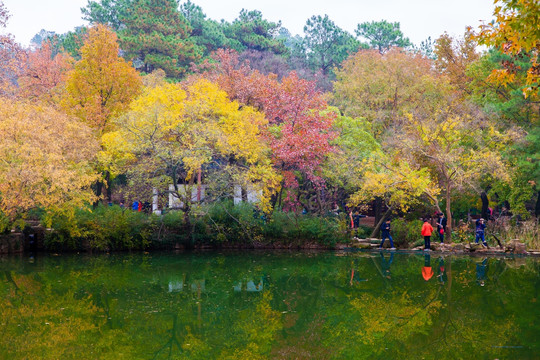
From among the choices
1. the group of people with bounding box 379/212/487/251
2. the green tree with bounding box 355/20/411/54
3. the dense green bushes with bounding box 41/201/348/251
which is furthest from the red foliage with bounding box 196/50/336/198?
the green tree with bounding box 355/20/411/54

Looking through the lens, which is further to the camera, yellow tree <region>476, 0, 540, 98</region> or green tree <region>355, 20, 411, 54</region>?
green tree <region>355, 20, 411, 54</region>

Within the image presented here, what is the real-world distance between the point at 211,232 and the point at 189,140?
4.06m

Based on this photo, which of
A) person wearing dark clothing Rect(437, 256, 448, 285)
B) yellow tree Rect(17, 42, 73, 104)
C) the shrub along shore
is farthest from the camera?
yellow tree Rect(17, 42, 73, 104)

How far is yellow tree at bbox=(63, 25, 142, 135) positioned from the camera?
2409 cm

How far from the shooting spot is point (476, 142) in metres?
21.7

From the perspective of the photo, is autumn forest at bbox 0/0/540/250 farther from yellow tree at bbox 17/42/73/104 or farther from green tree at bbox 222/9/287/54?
green tree at bbox 222/9/287/54

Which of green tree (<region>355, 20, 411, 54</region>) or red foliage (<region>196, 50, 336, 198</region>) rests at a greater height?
green tree (<region>355, 20, 411, 54</region>)

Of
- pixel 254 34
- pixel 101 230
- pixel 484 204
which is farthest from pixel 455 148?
pixel 254 34

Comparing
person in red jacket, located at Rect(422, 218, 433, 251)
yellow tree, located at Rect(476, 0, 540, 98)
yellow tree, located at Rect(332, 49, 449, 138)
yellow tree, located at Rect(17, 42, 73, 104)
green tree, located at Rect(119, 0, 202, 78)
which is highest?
green tree, located at Rect(119, 0, 202, 78)

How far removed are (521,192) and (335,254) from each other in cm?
816

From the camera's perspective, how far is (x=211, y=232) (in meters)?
22.2

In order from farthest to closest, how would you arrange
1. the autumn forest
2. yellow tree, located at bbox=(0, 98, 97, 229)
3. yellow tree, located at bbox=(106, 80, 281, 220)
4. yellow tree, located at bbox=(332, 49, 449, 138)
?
yellow tree, located at bbox=(332, 49, 449, 138) < yellow tree, located at bbox=(106, 80, 281, 220) < the autumn forest < yellow tree, located at bbox=(0, 98, 97, 229)

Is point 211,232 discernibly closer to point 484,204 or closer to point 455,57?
point 484,204

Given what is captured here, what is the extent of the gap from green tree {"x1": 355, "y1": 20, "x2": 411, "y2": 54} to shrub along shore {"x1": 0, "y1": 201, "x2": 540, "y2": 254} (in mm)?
28762
